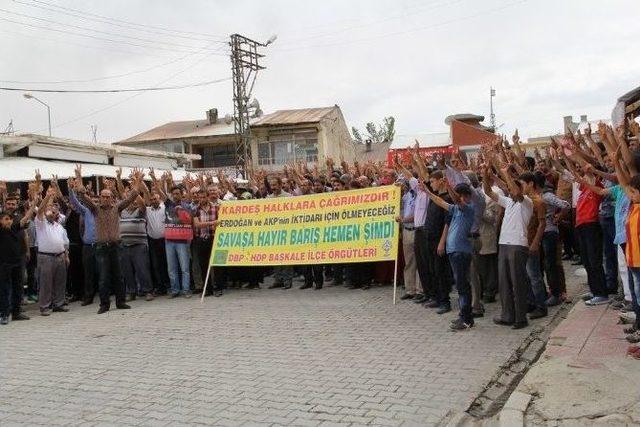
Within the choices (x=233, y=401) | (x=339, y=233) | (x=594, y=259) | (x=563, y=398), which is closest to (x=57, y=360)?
(x=233, y=401)

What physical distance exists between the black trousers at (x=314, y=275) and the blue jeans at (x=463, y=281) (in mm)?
3959

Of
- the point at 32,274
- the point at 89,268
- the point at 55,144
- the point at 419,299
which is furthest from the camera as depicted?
the point at 55,144

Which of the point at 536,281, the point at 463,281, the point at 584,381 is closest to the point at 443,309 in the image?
the point at 463,281

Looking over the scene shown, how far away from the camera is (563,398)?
4.51m

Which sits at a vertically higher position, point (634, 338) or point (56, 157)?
point (56, 157)

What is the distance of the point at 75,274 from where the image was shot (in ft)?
37.8

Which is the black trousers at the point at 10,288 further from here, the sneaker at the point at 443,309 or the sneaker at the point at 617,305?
the sneaker at the point at 617,305

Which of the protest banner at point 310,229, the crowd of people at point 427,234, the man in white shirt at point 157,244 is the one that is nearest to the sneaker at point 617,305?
the crowd of people at point 427,234

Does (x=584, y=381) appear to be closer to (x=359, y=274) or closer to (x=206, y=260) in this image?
(x=359, y=274)

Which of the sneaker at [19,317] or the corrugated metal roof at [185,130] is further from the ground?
Result: the corrugated metal roof at [185,130]

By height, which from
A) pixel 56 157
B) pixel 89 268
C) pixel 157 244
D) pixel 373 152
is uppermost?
pixel 373 152

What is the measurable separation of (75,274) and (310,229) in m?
4.78

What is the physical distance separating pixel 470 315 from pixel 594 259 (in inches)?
72.8

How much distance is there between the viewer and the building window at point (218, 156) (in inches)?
1763
